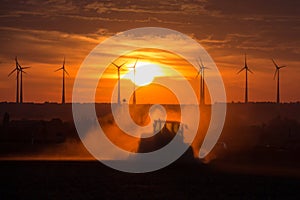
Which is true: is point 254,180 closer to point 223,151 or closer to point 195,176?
point 195,176

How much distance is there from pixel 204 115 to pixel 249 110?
227ft

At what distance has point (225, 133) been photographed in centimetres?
10600

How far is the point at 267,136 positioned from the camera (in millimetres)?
98812

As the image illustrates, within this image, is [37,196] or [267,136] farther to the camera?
[267,136]

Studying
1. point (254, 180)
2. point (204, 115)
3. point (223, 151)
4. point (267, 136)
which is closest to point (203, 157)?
point (223, 151)

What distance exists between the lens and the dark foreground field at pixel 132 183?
35.0 m

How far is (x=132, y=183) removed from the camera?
4066 centimetres

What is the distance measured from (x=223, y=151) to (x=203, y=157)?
354 inches

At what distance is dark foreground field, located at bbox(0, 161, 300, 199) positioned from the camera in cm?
3503

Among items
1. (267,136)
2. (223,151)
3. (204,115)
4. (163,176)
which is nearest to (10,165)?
(163,176)

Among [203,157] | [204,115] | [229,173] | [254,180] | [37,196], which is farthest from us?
[204,115]

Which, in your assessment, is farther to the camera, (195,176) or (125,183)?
(195,176)

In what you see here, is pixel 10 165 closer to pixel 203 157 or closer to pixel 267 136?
pixel 203 157

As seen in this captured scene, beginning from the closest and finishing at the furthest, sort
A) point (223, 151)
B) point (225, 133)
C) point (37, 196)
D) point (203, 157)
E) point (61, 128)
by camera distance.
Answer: point (37, 196) → point (203, 157) → point (223, 151) → point (61, 128) → point (225, 133)
